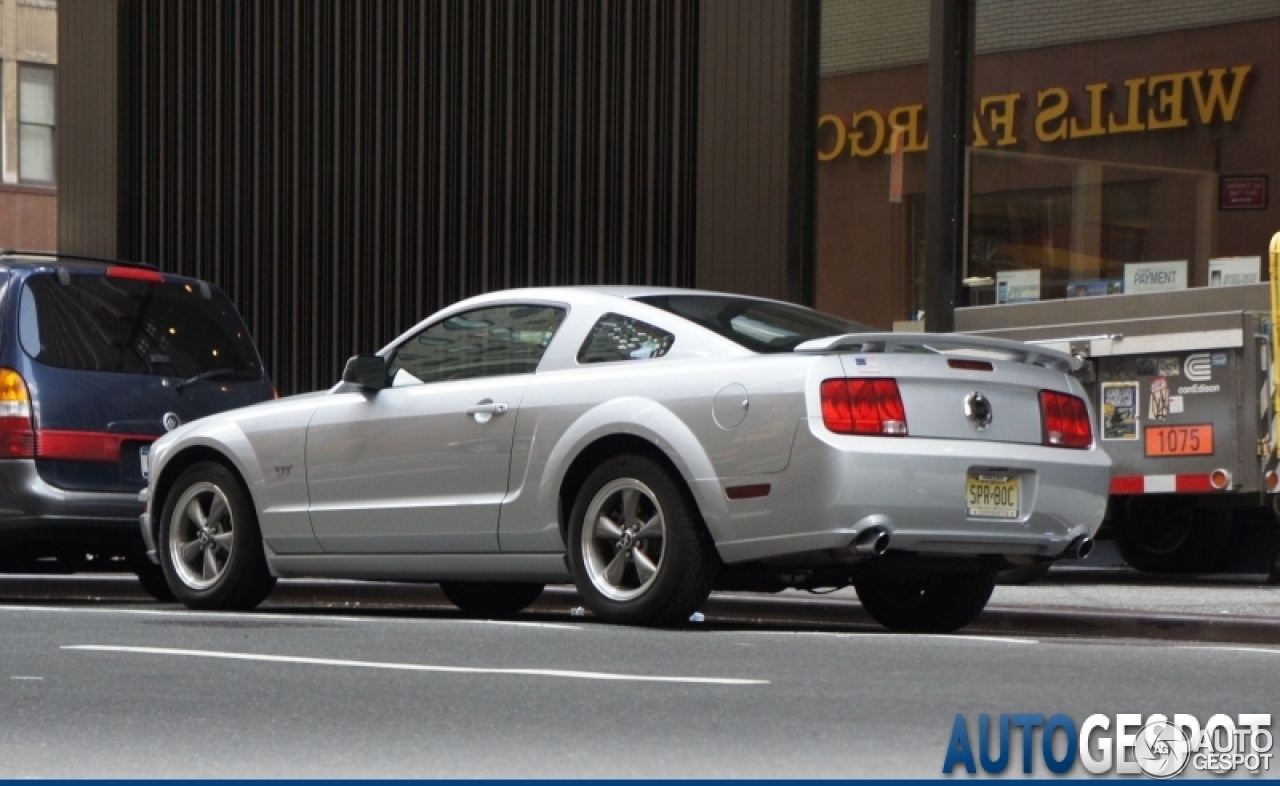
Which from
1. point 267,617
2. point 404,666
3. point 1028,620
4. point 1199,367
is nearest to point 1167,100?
point 1199,367

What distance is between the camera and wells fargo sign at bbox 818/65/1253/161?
48.4 ft

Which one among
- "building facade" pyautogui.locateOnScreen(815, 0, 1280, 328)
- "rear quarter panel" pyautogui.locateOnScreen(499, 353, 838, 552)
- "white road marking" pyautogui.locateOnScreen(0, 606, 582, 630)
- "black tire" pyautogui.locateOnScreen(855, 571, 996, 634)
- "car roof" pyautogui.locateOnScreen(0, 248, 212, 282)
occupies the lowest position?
"white road marking" pyautogui.locateOnScreen(0, 606, 582, 630)

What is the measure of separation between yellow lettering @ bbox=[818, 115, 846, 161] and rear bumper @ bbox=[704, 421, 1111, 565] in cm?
843

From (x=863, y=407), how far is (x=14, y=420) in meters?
4.85

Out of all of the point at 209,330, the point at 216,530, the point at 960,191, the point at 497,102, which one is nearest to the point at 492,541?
the point at 216,530

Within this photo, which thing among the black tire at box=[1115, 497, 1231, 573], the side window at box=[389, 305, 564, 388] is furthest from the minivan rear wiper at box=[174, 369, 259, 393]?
the black tire at box=[1115, 497, 1231, 573]

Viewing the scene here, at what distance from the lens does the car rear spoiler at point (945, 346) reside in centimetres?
858

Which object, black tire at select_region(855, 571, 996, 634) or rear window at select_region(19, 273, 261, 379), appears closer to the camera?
black tire at select_region(855, 571, 996, 634)

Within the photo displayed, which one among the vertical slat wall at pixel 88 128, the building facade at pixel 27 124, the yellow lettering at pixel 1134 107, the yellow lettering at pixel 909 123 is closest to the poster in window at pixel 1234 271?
the yellow lettering at pixel 1134 107

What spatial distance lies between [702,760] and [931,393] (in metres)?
3.68

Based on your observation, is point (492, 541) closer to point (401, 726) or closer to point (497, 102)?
point (401, 726)

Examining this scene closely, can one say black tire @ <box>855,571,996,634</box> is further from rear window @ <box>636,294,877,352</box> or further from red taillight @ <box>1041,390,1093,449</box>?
rear window @ <box>636,294,877,352</box>

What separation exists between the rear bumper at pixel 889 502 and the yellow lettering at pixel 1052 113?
700cm

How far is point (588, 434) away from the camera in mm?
9117
